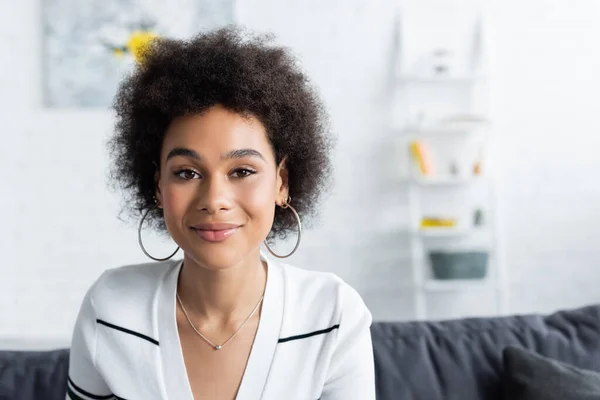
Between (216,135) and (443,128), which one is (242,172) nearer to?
(216,135)

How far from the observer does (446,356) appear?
1.40 m

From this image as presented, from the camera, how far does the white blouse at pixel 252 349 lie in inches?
45.0

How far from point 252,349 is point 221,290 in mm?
112

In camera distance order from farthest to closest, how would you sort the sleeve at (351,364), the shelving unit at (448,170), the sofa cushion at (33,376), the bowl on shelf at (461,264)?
the shelving unit at (448,170) → the bowl on shelf at (461,264) → the sofa cushion at (33,376) → the sleeve at (351,364)

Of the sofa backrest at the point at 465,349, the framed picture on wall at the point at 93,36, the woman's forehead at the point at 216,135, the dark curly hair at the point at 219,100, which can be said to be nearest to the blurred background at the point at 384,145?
the framed picture on wall at the point at 93,36

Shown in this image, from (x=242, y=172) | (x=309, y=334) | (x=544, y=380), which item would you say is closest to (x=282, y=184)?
(x=242, y=172)

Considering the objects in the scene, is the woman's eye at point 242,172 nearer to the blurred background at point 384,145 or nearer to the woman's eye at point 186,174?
the woman's eye at point 186,174

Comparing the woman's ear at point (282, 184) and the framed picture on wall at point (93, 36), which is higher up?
the framed picture on wall at point (93, 36)

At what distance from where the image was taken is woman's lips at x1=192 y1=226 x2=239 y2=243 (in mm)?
1051

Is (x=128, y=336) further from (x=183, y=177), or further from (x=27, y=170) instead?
(x=27, y=170)

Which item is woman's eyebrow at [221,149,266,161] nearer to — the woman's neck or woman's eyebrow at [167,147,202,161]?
woman's eyebrow at [167,147,202,161]

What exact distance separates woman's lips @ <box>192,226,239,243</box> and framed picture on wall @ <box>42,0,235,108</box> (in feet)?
9.07

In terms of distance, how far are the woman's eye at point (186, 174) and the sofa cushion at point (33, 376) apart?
54 centimetres

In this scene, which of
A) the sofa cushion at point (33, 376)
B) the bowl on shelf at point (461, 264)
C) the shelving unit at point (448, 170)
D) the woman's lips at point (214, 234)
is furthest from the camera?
the shelving unit at point (448, 170)
